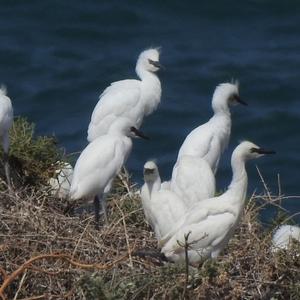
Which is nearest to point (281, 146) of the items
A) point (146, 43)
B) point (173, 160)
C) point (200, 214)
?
point (173, 160)

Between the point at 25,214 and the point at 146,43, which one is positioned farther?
the point at 146,43

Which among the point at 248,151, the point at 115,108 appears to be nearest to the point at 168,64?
the point at 115,108

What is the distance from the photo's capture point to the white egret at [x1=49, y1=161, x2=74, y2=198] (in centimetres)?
1267

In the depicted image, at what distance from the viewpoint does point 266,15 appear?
23.8m

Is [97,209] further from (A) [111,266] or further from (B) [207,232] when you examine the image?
(A) [111,266]

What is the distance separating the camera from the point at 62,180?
1315 centimetres

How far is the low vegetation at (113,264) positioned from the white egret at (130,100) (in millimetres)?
2377

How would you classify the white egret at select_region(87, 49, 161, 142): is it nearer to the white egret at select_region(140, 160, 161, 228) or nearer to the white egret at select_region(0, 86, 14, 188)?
the white egret at select_region(0, 86, 14, 188)

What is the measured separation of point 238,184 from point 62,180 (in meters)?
2.30

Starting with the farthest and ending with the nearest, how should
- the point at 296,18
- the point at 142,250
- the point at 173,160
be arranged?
the point at 296,18 < the point at 173,160 < the point at 142,250

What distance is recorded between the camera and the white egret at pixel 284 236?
35.8 ft

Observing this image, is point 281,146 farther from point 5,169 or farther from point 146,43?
point 5,169

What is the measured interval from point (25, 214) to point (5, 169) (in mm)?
1566

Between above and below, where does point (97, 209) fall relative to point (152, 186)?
below
